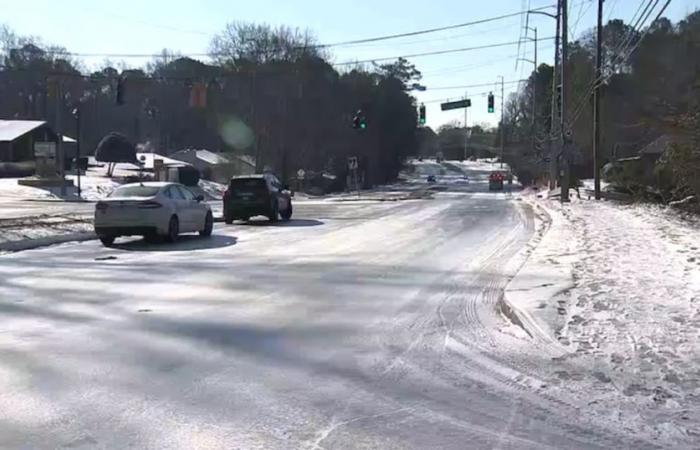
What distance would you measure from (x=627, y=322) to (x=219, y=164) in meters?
76.9

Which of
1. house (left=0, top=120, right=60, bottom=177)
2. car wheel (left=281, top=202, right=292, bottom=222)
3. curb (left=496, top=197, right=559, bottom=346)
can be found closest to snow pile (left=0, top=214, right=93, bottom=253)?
car wheel (left=281, top=202, right=292, bottom=222)

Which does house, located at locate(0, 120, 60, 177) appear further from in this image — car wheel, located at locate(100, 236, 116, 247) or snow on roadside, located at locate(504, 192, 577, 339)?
snow on roadside, located at locate(504, 192, 577, 339)

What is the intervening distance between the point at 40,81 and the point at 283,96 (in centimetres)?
3445

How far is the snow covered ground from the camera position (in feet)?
20.2

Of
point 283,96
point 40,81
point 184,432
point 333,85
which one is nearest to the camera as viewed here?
point 184,432

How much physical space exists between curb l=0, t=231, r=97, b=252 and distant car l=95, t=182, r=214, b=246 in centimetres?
117

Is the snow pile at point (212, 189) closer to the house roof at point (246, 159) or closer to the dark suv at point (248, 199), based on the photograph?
the house roof at point (246, 159)

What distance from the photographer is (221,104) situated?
3354 inches

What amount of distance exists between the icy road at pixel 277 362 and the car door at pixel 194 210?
656 centimetres

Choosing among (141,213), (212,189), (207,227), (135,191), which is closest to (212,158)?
(212,189)

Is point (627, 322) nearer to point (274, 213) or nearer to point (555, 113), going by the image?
point (274, 213)

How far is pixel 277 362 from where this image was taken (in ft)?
24.5

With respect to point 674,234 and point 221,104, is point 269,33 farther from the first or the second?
point 674,234

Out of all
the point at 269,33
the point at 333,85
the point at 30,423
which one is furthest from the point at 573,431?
the point at 333,85
